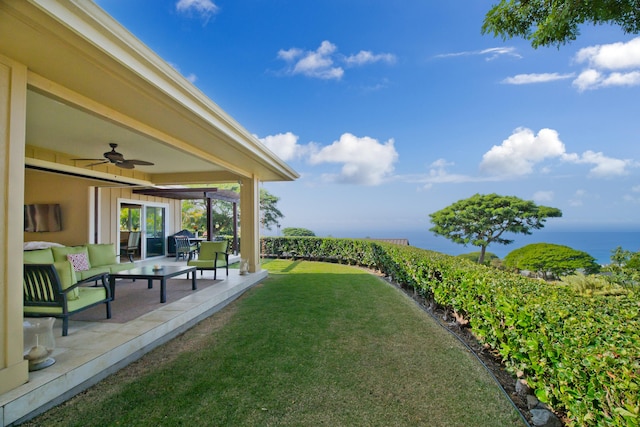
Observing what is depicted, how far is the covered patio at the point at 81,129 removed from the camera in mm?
2152

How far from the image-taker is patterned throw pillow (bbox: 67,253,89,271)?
5847 millimetres

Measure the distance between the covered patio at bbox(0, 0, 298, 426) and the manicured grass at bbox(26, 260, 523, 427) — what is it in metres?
0.31

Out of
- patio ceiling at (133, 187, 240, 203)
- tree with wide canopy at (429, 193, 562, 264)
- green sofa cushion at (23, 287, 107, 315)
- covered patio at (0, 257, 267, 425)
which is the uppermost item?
patio ceiling at (133, 187, 240, 203)

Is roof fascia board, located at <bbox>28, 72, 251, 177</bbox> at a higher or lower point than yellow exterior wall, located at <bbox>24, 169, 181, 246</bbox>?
higher

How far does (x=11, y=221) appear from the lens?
2354 mm

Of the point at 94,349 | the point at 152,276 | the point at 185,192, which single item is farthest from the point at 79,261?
the point at 185,192

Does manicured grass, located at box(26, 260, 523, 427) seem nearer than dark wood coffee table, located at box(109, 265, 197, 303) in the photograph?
Yes

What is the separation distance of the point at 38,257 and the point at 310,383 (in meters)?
5.17

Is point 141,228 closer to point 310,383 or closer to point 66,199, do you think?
point 66,199

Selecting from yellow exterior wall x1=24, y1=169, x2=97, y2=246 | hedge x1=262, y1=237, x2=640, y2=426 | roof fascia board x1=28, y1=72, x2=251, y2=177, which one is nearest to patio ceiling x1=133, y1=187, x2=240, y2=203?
yellow exterior wall x1=24, y1=169, x2=97, y2=246

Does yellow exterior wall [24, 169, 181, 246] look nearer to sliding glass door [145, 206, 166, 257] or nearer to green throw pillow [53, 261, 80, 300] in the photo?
sliding glass door [145, 206, 166, 257]

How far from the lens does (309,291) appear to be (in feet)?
21.7

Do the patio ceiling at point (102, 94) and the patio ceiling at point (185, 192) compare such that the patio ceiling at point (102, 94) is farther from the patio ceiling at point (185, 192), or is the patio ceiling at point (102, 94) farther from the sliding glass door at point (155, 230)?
the sliding glass door at point (155, 230)

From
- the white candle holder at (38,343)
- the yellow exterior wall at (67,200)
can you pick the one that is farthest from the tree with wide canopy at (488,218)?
the white candle holder at (38,343)
